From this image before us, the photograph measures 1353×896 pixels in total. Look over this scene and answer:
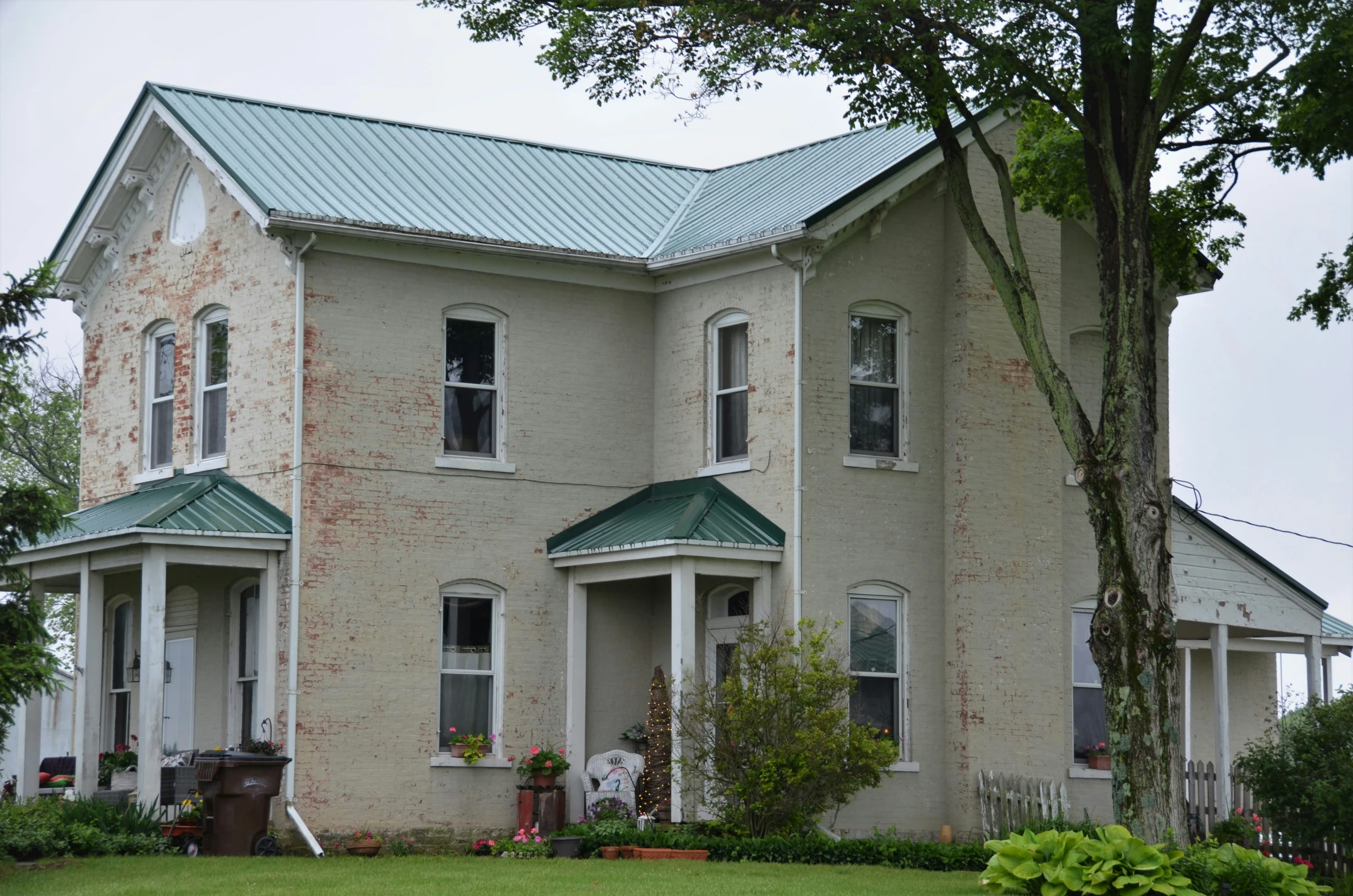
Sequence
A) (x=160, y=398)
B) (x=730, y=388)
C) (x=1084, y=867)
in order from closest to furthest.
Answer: (x=1084, y=867)
(x=730, y=388)
(x=160, y=398)

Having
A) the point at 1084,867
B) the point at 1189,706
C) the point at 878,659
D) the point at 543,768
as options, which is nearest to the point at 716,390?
the point at 878,659

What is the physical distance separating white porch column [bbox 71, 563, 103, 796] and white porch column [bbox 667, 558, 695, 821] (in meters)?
6.89

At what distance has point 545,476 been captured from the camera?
75.5 ft

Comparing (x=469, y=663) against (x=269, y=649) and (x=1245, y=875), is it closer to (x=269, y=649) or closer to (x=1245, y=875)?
(x=269, y=649)

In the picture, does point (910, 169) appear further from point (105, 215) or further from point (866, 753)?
point (105, 215)

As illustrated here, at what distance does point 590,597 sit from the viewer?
75.7 feet

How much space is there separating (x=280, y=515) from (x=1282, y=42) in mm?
12764

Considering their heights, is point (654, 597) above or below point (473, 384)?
below

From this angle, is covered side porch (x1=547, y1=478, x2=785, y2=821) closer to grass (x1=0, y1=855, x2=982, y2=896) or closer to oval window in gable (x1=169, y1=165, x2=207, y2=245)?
grass (x1=0, y1=855, x2=982, y2=896)

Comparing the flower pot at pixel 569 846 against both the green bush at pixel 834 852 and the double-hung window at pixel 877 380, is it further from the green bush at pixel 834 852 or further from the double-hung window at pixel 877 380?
the double-hung window at pixel 877 380

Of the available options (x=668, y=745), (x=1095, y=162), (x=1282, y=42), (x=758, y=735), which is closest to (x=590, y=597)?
(x=668, y=745)

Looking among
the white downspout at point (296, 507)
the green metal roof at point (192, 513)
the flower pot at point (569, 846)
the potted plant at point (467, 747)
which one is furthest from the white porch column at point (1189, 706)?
the green metal roof at point (192, 513)

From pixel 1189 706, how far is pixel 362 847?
47.0 ft

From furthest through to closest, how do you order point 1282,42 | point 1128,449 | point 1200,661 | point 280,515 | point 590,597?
1. point 1200,661
2. point 590,597
3. point 280,515
4. point 1282,42
5. point 1128,449
